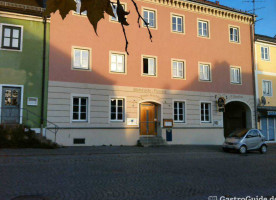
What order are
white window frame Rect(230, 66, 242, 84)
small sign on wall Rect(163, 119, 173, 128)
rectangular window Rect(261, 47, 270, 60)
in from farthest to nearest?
1. rectangular window Rect(261, 47, 270, 60)
2. white window frame Rect(230, 66, 242, 84)
3. small sign on wall Rect(163, 119, 173, 128)

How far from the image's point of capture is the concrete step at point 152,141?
757 inches

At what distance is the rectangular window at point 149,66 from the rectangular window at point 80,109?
5.02 metres

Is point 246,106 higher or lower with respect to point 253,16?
lower

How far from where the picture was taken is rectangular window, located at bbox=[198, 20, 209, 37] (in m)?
23.0

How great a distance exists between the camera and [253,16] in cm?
2520

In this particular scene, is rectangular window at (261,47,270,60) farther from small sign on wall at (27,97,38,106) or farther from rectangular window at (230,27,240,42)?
small sign on wall at (27,97,38,106)

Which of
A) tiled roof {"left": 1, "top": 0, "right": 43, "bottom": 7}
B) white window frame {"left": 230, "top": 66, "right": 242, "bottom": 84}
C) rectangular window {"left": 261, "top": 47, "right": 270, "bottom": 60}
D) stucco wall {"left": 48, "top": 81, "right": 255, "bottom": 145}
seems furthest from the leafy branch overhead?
rectangular window {"left": 261, "top": 47, "right": 270, "bottom": 60}

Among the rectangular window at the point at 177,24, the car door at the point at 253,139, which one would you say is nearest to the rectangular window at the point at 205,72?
the rectangular window at the point at 177,24

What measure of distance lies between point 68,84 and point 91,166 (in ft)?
26.2

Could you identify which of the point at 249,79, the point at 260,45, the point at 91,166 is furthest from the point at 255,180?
the point at 260,45

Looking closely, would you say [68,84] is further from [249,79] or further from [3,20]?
[249,79]

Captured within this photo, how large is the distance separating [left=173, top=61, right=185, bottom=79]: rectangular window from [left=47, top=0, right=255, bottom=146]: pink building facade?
39 millimetres

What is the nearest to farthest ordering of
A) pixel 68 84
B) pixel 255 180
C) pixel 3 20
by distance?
pixel 255 180, pixel 3 20, pixel 68 84

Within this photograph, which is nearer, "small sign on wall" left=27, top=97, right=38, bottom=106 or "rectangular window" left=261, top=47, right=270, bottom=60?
"small sign on wall" left=27, top=97, right=38, bottom=106
